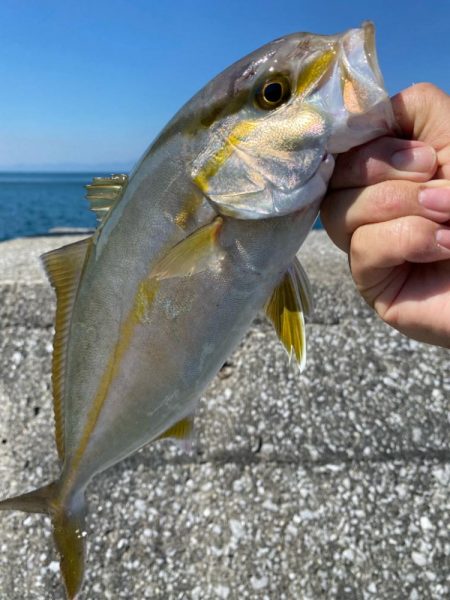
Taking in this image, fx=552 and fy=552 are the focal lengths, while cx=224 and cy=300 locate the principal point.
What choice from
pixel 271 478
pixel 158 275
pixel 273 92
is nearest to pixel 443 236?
pixel 273 92

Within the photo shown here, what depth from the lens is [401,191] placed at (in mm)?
1333

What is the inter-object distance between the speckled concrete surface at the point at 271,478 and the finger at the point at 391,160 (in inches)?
69.7

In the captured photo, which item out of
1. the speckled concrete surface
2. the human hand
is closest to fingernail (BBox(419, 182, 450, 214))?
the human hand

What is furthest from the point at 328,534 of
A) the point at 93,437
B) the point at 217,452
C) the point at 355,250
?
the point at 355,250

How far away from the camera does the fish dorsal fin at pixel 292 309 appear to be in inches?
56.6

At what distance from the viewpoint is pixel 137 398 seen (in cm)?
152

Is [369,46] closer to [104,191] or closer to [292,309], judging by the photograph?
[292,309]

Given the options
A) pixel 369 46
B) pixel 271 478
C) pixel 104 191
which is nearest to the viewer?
pixel 369 46

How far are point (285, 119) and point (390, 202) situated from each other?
0.33 m

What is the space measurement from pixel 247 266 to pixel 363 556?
185 centimetres

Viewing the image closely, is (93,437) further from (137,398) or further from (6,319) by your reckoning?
(6,319)

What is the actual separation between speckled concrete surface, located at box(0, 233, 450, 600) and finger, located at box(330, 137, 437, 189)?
Result: 177 cm

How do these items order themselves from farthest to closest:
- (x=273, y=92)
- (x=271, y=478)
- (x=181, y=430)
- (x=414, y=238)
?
(x=271, y=478)
(x=181, y=430)
(x=414, y=238)
(x=273, y=92)

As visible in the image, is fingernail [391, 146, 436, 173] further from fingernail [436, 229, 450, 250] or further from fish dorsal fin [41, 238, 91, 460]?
fish dorsal fin [41, 238, 91, 460]
